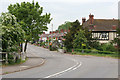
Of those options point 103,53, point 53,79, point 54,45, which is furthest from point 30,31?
point 54,45

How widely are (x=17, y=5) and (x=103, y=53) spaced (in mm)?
20225

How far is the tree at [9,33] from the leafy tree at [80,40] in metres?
24.7

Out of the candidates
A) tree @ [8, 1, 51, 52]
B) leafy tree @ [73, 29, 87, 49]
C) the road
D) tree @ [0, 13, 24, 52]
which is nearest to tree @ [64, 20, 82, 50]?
leafy tree @ [73, 29, 87, 49]

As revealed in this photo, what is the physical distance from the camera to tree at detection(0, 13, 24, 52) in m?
21.8

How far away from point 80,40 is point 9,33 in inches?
1072

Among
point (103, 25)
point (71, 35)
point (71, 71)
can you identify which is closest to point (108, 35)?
point (103, 25)

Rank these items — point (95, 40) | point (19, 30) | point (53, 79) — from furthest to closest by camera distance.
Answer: point (95, 40), point (19, 30), point (53, 79)

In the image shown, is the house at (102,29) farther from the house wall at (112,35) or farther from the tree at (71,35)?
the tree at (71,35)

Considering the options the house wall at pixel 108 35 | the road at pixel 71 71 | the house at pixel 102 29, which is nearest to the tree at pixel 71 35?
the house at pixel 102 29

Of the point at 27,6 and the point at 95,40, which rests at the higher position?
the point at 27,6

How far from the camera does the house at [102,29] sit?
54.0 m

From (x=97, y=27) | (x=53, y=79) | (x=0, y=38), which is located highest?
(x=97, y=27)

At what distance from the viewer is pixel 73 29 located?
51.8 metres

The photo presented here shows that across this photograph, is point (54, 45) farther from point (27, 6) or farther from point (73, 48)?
point (27, 6)
